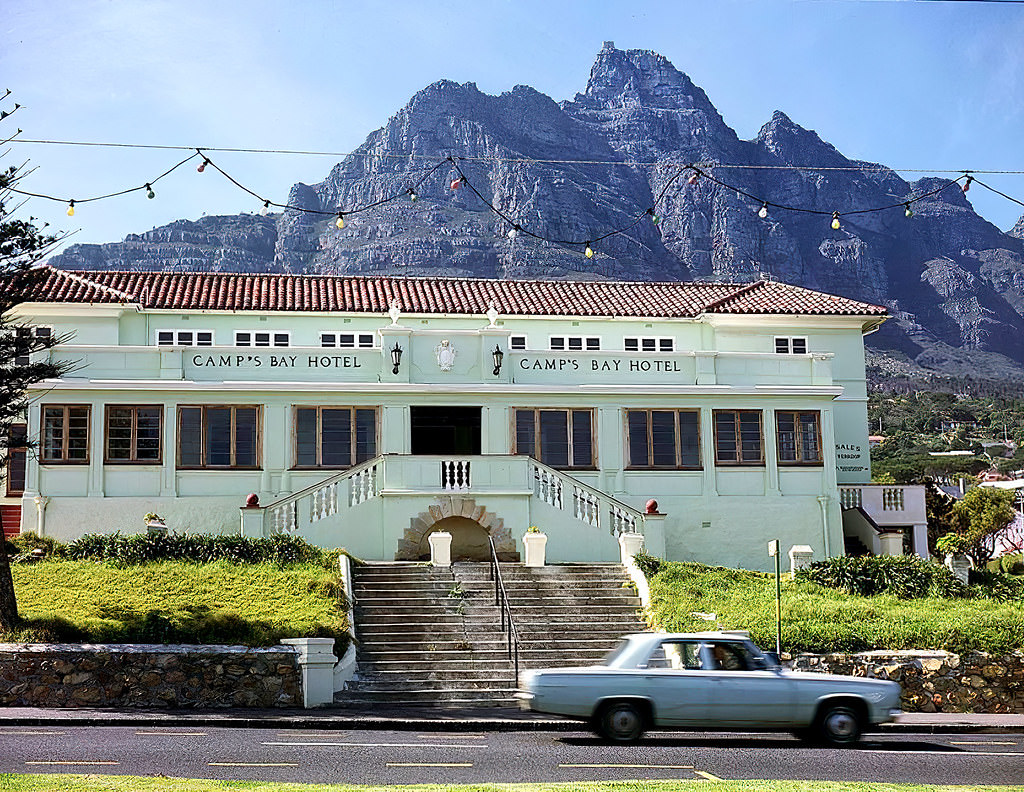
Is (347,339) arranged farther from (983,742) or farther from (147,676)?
A: (983,742)

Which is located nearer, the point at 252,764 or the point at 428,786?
the point at 428,786

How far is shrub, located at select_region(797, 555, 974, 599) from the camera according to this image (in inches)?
925

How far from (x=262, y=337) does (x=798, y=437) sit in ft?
48.8

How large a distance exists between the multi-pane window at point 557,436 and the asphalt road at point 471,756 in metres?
14.2

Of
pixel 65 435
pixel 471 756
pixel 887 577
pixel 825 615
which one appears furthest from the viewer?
pixel 65 435

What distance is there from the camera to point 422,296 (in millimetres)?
35719

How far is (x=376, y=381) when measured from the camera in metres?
29.0

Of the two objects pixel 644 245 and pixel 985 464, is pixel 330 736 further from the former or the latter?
pixel 644 245

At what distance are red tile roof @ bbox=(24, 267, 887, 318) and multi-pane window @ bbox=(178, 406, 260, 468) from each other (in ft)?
18.1

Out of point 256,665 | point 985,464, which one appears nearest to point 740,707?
point 256,665

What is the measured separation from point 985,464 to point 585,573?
94189 mm

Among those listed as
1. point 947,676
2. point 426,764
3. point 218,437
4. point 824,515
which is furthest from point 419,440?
point 426,764

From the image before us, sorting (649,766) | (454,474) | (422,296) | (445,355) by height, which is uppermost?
(422,296)

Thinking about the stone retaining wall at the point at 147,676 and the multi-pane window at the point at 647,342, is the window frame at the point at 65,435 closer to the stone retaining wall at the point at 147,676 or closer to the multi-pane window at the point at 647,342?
the stone retaining wall at the point at 147,676
